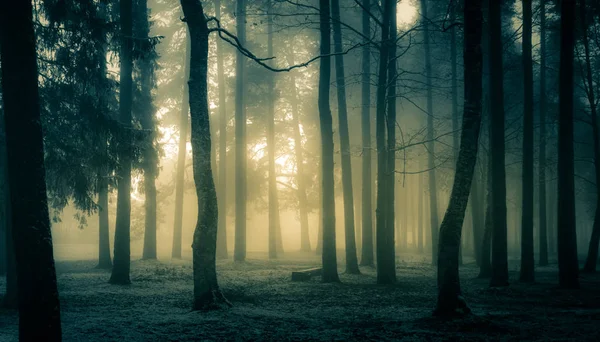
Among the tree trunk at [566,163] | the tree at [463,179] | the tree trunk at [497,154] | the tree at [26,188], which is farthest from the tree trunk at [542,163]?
the tree at [26,188]

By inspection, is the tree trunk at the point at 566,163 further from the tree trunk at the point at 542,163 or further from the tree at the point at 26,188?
the tree at the point at 26,188

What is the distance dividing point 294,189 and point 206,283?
24895mm

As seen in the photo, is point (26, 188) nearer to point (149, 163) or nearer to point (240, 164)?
point (149, 163)

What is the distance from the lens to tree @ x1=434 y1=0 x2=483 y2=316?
8641 millimetres

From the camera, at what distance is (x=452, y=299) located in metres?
8.59

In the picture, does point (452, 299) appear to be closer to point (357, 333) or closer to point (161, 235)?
point (357, 333)

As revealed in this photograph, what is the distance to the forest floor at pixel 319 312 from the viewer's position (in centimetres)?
766

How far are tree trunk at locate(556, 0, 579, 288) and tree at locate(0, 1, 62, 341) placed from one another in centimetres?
1240

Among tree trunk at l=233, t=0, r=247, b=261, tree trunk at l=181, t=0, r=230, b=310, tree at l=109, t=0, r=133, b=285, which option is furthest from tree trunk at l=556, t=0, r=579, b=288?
tree trunk at l=233, t=0, r=247, b=261

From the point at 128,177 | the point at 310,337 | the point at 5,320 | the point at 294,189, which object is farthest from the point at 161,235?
the point at 310,337

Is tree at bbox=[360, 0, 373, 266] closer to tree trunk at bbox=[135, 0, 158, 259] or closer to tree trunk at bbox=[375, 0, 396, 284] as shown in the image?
tree trunk at bbox=[375, 0, 396, 284]

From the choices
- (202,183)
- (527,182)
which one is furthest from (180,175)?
(527,182)

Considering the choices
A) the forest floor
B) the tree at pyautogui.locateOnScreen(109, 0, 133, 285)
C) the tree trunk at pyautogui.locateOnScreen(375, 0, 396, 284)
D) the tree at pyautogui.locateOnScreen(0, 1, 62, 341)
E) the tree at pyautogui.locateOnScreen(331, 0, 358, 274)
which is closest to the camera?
the tree at pyautogui.locateOnScreen(0, 1, 62, 341)

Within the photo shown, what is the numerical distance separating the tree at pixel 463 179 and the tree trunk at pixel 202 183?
4719 millimetres
